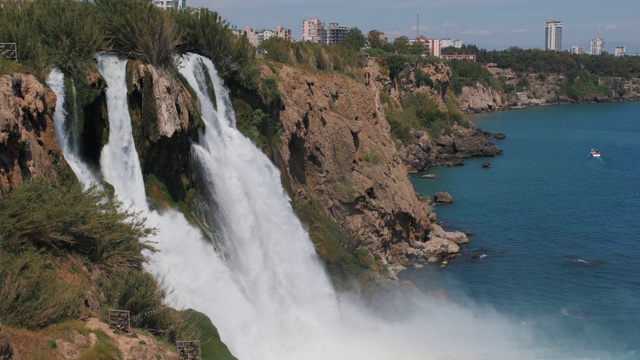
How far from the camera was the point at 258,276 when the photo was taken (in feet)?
78.9

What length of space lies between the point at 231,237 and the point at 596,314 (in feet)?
52.9

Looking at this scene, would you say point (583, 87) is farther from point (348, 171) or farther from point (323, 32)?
point (348, 171)

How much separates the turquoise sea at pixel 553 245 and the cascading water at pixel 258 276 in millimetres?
2389

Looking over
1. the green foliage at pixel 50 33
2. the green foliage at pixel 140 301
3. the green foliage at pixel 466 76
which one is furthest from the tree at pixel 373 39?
the green foliage at pixel 140 301

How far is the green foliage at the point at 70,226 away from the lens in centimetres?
1530

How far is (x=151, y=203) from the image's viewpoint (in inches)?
859

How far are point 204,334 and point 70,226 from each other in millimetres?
4014

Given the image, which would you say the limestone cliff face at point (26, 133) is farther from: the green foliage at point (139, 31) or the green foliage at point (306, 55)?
the green foliage at point (306, 55)

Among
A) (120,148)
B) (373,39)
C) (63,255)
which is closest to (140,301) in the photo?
(63,255)

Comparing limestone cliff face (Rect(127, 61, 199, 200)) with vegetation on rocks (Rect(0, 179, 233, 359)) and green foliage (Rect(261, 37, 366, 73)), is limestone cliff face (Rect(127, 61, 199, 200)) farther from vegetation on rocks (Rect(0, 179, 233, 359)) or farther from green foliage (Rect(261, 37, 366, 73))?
green foliage (Rect(261, 37, 366, 73))

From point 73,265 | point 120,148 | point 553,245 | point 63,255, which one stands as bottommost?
point 553,245

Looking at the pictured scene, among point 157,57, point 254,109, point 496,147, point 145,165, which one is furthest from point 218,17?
point 496,147

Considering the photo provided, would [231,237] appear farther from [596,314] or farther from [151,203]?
[596,314]

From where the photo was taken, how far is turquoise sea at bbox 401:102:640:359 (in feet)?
99.0
